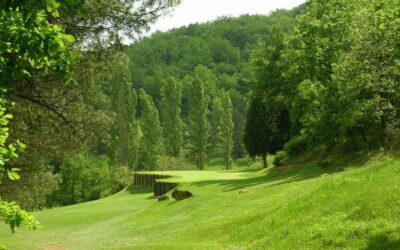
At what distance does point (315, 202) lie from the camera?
15961 millimetres

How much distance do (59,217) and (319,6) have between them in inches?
1094

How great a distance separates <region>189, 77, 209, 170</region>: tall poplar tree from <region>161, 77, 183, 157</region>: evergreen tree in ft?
9.09

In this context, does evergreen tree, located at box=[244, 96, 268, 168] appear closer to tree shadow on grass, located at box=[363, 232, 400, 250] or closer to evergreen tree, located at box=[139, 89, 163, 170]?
evergreen tree, located at box=[139, 89, 163, 170]

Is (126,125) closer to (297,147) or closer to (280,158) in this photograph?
(280,158)

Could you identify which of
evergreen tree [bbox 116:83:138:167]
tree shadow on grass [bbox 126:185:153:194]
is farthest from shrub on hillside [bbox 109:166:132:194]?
evergreen tree [bbox 116:83:138:167]

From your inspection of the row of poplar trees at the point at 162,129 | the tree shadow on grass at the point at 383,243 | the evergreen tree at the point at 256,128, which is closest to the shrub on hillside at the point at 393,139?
the tree shadow on grass at the point at 383,243

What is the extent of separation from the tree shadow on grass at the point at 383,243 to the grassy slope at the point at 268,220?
0.07 ft

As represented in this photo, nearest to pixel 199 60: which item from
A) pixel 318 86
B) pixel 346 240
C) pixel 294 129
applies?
pixel 294 129

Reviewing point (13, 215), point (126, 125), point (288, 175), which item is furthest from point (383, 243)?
point (126, 125)

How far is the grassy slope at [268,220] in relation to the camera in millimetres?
12484

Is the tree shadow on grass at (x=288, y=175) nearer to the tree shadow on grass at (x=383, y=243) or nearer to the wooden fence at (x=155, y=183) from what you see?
the wooden fence at (x=155, y=183)

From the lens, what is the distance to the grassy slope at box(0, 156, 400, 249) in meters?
12.5

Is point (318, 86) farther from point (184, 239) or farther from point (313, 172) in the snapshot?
point (184, 239)

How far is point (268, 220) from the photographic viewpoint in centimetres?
1753
